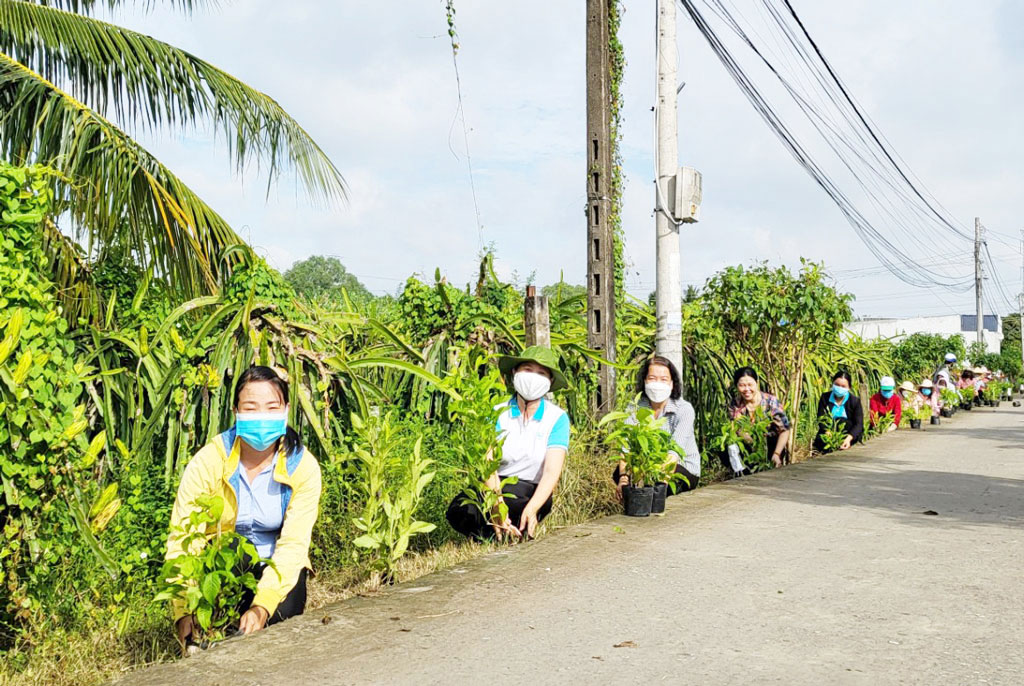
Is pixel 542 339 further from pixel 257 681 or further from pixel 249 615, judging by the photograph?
pixel 257 681

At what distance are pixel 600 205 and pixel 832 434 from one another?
5723mm

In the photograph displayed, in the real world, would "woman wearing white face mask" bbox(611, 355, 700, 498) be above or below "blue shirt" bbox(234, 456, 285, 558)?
above

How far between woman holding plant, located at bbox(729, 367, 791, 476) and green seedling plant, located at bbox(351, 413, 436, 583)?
19.6 ft

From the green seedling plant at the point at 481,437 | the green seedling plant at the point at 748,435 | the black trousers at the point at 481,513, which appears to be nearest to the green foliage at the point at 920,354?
the green seedling plant at the point at 748,435

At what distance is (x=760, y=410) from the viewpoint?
11078 mm

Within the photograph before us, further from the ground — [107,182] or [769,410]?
[107,182]

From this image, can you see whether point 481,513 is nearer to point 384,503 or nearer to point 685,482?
point 384,503

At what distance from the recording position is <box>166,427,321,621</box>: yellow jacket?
4.60m

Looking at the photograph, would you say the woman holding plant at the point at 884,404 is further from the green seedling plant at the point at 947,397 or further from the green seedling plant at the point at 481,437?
Result: the green seedling plant at the point at 481,437

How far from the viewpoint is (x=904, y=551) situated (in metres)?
6.28

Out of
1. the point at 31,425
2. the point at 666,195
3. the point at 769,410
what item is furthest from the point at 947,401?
the point at 31,425

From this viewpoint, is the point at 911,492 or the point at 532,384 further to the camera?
the point at 911,492

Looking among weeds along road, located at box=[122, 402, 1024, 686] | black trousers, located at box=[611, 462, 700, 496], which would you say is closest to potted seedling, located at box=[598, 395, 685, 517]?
weeds along road, located at box=[122, 402, 1024, 686]

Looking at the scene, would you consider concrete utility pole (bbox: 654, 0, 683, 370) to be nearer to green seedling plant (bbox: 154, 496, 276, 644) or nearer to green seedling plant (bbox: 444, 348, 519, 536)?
green seedling plant (bbox: 444, 348, 519, 536)
